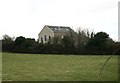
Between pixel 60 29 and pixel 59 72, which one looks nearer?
pixel 59 72

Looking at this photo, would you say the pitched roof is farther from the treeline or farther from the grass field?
the grass field

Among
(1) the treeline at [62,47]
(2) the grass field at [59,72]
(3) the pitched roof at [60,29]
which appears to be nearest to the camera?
(2) the grass field at [59,72]

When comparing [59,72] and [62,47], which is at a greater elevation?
[62,47]

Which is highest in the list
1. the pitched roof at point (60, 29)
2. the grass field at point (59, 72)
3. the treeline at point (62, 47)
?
the pitched roof at point (60, 29)

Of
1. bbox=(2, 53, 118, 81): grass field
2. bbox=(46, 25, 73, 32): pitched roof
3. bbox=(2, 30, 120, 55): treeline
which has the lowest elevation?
bbox=(2, 53, 118, 81): grass field

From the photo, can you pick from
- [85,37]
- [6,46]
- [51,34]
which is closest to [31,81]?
[6,46]

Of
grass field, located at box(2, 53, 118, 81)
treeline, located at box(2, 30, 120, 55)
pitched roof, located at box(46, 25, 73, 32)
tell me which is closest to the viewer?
grass field, located at box(2, 53, 118, 81)

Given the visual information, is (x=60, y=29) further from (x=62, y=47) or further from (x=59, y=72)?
(x=59, y=72)

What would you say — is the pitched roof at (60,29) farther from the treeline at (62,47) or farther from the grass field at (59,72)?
the grass field at (59,72)

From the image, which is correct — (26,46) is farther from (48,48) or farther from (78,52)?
(78,52)

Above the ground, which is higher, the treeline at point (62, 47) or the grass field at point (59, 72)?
the treeline at point (62, 47)

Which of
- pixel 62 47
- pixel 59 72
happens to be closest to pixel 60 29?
pixel 62 47

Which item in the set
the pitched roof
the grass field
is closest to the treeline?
the pitched roof

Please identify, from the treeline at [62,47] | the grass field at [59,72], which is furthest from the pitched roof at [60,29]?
the grass field at [59,72]
